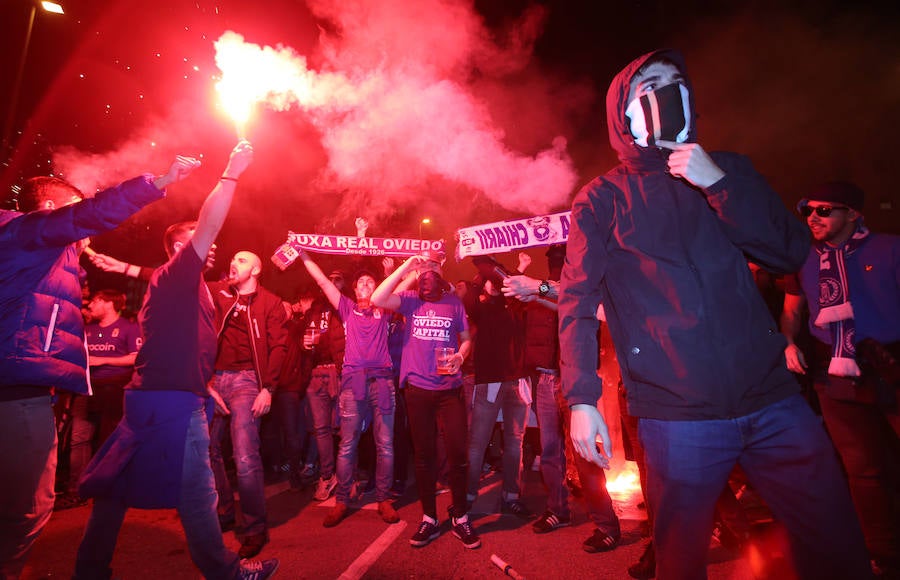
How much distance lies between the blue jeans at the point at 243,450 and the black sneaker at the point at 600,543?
3242 mm

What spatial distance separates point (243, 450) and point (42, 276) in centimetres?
250

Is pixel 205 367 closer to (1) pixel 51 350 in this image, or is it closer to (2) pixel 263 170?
(1) pixel 51 350

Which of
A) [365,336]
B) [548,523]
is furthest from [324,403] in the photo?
[548,523]

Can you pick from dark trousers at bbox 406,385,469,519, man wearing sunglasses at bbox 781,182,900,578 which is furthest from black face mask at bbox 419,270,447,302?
man wearing sunglasses at bbox 781,182,900,578

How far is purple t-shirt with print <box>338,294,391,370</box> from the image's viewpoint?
18.4ft

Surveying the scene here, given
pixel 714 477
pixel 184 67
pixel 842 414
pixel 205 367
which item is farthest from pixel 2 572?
pixel 184 67

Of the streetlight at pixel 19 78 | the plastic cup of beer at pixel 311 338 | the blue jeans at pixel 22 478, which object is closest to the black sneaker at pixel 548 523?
the blue jeans at pixel 22 478

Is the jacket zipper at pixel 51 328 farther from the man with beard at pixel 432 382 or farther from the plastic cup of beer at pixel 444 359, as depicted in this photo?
the plastic cup of beer at pixel 444 359

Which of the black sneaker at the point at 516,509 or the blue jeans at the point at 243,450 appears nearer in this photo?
A: the blue jeans at the point at 243,450

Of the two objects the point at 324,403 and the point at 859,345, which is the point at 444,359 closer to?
the point at 324,403

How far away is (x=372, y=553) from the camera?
163 inches

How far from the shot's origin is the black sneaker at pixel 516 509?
16.9ft

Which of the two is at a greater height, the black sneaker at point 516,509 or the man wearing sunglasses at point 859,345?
the man wearing sunglasses at point 859,345

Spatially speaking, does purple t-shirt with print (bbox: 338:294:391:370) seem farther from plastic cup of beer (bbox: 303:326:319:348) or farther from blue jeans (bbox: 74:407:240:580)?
blue jeans (bbox: 74:407:240:580)
